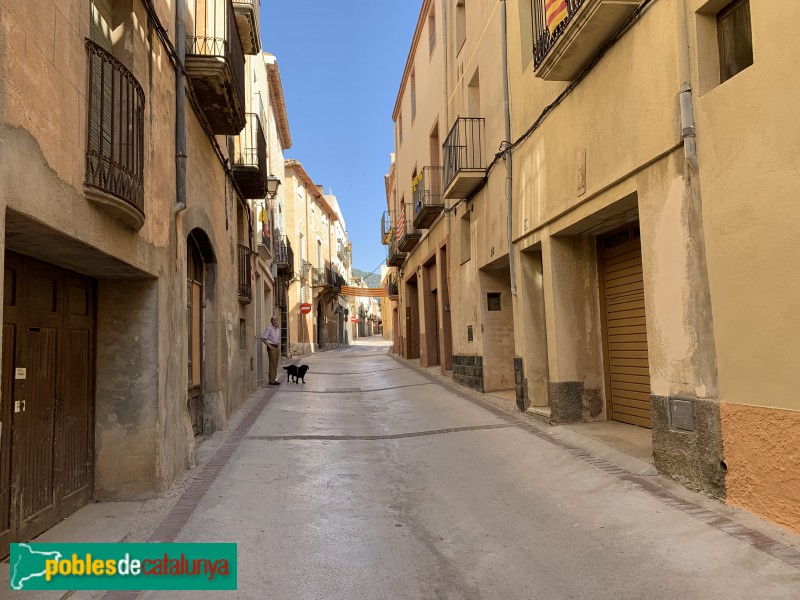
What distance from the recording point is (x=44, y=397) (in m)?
4.48

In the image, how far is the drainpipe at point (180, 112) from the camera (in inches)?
245

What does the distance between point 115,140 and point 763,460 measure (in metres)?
5.34

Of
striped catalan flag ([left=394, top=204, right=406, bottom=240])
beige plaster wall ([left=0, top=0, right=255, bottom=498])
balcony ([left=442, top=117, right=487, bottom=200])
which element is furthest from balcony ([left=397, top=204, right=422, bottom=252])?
beige plaster wall ([left=0, top=0, right=255, bottom=498])

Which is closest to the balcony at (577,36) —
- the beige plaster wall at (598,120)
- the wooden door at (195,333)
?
the beige plaster wall at (598,120)

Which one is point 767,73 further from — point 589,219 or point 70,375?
point 70,375

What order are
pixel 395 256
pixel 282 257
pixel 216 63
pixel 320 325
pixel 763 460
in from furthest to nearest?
pixel 320 325 → pixel 395 256 → pixel 282 257 → pixel 216 63 → pixel 763 460

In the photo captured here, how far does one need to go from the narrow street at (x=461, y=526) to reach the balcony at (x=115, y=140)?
2557mm

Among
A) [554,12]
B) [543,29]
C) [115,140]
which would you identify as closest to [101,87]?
[115,140]

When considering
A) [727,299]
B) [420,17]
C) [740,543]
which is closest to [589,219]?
[727,299]

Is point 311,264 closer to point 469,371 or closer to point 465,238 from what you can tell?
point 465,238

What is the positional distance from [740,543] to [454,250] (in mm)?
10856

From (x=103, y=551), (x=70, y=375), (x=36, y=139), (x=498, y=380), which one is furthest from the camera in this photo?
(x=498, y=380)

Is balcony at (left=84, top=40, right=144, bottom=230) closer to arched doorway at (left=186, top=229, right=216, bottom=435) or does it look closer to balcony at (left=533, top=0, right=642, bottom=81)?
arched doorway at (left=186, top=229, right=216, bottom=435)

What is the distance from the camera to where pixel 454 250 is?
14227mm
